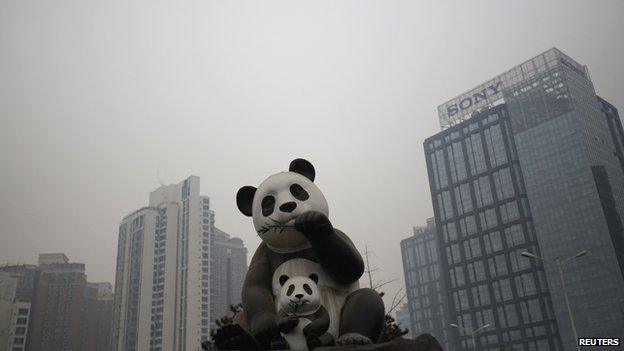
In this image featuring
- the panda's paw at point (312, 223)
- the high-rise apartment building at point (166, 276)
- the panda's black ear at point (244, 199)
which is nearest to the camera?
the panda's paw at point (312, 223)

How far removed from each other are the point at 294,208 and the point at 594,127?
59.0 metres

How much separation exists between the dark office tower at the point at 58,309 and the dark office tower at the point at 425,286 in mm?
49280

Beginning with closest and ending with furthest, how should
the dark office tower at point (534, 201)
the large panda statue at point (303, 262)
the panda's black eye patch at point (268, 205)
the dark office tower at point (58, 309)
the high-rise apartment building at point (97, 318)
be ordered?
the large panda statue at point (303, 262) < the panda's black eye patch at point (268, 205) < the dark office tower at point (58, 309) < the high-rise apartment building at point (97, 318) < the dark office tower at point (534, 201)

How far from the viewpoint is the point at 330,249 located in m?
4.78

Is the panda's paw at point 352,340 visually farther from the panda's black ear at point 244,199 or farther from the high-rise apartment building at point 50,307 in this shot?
the high-rise apartment building at point 50,307

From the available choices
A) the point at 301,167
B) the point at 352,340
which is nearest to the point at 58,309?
Result: the point at 301,167

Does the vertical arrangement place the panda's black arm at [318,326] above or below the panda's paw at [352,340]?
above

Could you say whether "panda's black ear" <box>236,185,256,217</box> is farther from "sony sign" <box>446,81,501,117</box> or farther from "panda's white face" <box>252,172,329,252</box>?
"sony sign" <box>446,81,501,117</box>

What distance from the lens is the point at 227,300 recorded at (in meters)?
53.2

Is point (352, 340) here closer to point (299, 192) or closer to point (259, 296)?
point (259, 296)

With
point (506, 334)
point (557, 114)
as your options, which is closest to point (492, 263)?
point (506, 334)

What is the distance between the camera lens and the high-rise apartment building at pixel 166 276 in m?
41.0

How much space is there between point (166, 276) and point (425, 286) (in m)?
52.0

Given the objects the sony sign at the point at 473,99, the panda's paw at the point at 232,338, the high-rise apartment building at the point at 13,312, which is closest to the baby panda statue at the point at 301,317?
the panda's paw at the point at 232,338
